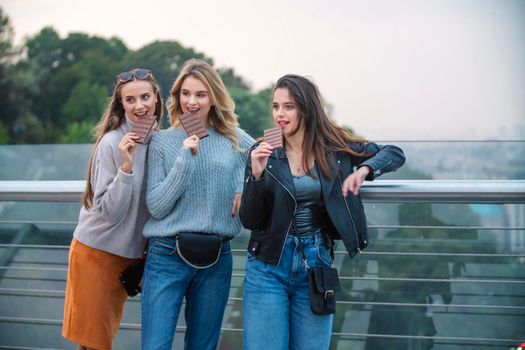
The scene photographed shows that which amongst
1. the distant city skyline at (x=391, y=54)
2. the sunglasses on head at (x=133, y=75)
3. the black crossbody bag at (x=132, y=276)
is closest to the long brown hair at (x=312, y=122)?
the sunglasses on head at (x=133, y=75)

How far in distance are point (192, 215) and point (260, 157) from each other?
0.36 m

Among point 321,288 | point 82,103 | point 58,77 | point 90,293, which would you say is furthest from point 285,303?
point 58,77

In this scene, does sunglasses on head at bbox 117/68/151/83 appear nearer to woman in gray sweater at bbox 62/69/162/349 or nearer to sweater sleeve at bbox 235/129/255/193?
woman in gray sweater at bbox 62/69/162/349

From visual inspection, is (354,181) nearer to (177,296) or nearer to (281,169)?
(281,169)

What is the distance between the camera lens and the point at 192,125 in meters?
2.33

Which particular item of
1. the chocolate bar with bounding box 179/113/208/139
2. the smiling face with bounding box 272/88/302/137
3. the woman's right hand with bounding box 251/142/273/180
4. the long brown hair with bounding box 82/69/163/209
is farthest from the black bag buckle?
the long brown hair with bounding box 82/69/163/209

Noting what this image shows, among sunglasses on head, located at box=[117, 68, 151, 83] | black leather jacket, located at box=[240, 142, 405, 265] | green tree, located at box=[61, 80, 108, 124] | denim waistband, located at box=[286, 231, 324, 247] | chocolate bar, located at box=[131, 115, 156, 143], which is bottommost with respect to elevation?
denim waistband, located at box=[286, 231, 324, 247]

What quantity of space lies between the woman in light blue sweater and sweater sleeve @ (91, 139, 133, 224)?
3.6 inches

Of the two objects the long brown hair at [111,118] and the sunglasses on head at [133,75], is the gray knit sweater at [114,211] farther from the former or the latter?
the sunglasses on head at [133,75]

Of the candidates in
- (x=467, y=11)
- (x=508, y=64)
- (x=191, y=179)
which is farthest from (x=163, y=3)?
(x=191, y=179)

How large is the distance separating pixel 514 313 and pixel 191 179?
5.33 feet

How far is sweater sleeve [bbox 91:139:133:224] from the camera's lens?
2.27 m

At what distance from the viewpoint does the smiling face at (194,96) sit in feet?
7.94

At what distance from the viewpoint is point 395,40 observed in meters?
38.4
